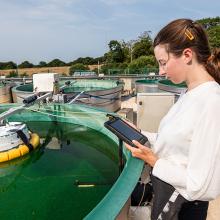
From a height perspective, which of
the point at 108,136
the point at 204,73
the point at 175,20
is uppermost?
the point at 175,20

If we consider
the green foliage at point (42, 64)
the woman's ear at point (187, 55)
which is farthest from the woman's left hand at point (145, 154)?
the green foliage at point (42, 64)

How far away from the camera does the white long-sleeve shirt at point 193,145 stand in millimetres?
1192

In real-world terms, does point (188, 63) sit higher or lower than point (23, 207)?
higher

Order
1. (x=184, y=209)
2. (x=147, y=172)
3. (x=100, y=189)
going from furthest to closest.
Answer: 1. (x=100, y=189)
2. (x=147, y=172)
3. (x=184, y=209)

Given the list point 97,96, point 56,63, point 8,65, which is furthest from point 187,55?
point 56,63

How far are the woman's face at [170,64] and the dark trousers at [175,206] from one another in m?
0.56

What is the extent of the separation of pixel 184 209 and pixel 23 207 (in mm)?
2264

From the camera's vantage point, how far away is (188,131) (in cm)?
131

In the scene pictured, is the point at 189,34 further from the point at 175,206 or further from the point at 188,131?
the point at 175,206

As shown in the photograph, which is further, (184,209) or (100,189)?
(100,189)

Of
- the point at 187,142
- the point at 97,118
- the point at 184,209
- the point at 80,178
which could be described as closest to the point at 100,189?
the point at 80,178

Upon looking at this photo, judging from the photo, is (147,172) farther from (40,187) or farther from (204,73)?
(40,187)

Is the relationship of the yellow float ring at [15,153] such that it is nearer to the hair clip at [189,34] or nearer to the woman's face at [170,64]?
the woman's face at [170,64]

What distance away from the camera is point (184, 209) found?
1.50 m
